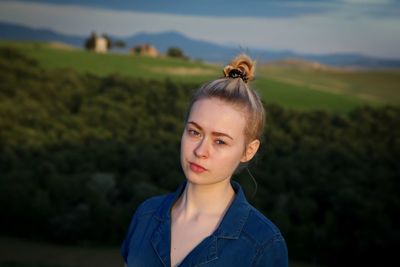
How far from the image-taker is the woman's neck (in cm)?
138

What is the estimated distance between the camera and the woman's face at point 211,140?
132 centimetres

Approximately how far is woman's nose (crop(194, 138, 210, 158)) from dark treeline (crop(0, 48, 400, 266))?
683 centimetres

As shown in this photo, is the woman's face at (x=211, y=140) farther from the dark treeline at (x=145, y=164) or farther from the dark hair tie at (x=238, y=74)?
the dark treeline at (x=145, y=164)

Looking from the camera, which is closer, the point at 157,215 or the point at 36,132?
the point at 157,215

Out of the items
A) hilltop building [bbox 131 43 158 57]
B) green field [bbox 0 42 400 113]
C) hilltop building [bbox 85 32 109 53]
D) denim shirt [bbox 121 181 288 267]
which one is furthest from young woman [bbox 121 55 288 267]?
hilltop building [bbox 131 43 158 57]

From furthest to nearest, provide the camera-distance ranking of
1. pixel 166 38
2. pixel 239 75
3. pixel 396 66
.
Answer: pixel 166 38
pixel 396 66
pixel 239 75

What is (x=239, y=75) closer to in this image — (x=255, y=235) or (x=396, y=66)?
(x=255, y=235)

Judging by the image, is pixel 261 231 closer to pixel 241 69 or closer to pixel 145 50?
pixel 241 69

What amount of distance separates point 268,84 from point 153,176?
323 centimetres

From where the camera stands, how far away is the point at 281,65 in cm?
1100

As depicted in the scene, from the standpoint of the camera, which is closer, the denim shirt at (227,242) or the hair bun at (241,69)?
the denim shirt at (227,242)

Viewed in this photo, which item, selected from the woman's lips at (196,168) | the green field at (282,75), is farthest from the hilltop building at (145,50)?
the woman's lips at (196,168)

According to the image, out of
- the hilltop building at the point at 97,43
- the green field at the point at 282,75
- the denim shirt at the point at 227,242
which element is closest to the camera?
the denim shirt at the point at 227,242

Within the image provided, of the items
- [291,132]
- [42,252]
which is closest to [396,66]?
[291,132]
